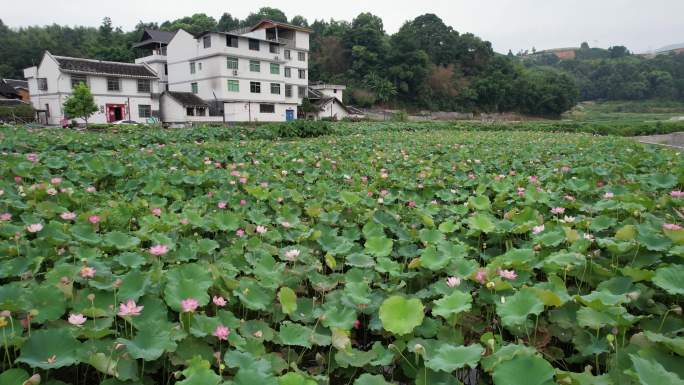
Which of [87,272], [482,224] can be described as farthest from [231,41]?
[87,272]

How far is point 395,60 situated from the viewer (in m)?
56.4

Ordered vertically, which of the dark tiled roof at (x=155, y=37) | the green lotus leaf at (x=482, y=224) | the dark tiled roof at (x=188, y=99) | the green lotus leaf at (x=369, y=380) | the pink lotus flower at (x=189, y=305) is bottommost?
the green lotus leaf at (x=369, y=380)

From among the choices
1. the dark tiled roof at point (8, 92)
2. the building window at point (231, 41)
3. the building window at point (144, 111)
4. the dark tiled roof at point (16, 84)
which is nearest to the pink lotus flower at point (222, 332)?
the building window at point (231, 41)

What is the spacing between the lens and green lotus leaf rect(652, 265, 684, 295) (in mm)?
1726

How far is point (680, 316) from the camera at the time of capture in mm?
1734

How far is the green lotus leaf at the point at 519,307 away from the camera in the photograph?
161cm

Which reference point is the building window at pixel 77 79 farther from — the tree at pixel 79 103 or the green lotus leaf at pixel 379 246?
the green lotus leaf at pixel 379 246

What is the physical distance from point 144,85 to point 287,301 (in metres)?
33.1

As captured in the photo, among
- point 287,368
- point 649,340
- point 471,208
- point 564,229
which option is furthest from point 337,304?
point 471,208

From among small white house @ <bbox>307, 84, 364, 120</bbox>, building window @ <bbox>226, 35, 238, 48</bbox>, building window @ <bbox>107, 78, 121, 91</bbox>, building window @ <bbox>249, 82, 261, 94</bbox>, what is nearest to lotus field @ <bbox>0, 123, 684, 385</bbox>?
building window @ <bbox>107, 78, 121, 91</bbox>

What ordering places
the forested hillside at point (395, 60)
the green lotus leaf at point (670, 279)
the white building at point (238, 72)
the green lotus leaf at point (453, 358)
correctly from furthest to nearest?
1. the forested hillside at point (395, 60)
2. the white building at point (238, 72)
3. the green lotus leaf at point (670, 279)
4. the green lotus leaf at point (453, 358)

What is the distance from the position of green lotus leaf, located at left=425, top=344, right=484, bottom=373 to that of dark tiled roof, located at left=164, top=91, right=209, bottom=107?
31.9 meters

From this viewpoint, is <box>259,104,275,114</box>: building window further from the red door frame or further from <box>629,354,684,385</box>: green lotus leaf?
<box>629,354,684,385</box>: green lotus leaf

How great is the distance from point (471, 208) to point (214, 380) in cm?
297
